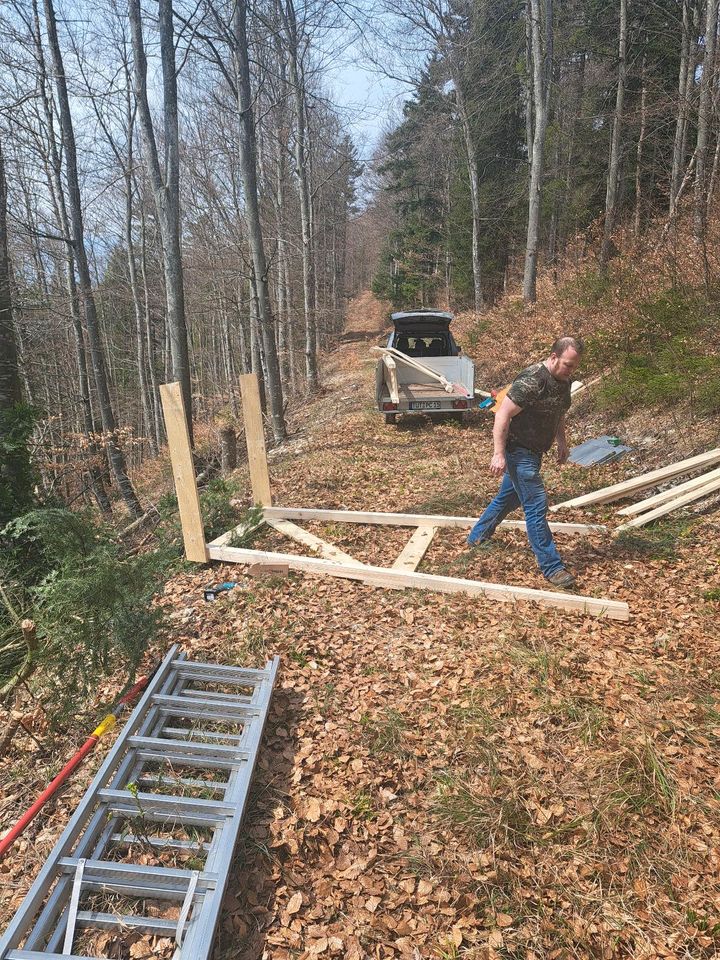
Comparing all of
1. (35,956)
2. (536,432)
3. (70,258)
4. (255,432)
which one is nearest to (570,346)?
(536,432)

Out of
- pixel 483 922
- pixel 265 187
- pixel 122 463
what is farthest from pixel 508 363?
pixel 483 922

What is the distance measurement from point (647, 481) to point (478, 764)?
4.37 metres

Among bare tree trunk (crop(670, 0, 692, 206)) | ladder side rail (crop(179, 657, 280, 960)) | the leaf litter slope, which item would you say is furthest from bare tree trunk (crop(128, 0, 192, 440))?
bare tree trunk (crop(670, 0, 692, 206))

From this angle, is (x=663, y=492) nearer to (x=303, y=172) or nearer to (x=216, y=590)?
(x=216, y=590)

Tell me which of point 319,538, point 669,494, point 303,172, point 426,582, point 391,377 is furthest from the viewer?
point 303,172

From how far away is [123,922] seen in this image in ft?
7.18

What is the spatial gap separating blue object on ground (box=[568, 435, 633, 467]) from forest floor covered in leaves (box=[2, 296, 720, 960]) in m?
2.38

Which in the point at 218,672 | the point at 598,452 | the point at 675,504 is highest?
the point at 598,452

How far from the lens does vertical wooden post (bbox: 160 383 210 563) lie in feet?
16.5

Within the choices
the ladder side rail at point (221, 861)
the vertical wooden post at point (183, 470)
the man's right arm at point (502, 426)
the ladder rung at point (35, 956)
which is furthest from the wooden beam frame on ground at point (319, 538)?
the ladder rung at point (35, 956)

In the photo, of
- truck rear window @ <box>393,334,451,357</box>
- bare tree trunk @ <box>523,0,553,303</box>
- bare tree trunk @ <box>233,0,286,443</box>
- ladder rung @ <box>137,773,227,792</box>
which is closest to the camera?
ladder rung @ <box>137,773,227,792</box>

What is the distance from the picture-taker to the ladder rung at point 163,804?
2.64m

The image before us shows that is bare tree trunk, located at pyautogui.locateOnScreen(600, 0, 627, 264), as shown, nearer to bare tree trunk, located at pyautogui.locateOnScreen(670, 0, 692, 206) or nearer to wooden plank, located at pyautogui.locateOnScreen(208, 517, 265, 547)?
bare tree trunk, located at pyautogui.locateOnScreen(670, 0, 692, 206)

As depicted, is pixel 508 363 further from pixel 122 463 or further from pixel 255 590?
pixel 255 590
